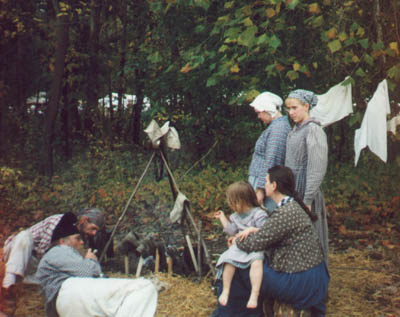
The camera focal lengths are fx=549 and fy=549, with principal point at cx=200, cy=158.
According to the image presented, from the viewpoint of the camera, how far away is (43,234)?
14.8ft

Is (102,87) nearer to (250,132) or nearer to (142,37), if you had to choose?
(142,37)

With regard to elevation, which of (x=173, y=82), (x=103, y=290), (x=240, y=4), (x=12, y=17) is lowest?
(x=103, y=290)

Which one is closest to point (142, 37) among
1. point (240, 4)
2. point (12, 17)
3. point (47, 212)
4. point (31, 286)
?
point (12, 17)

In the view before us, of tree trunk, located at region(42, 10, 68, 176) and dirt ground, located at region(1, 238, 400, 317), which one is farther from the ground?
tree trunk, located at region(42, 10, 68, 176)

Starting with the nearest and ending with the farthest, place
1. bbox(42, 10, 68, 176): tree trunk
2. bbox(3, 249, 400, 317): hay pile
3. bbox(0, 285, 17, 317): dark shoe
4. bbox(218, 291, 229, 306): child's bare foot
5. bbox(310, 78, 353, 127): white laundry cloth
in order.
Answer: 1. bbox(218, 291, 229, 306): child's bare foot
2. bbox(0, 285, 17, 317): dark shoe
3. bbox(3, 249, 400, 317): hay pile
4. bbox(310, 78, 353, 127): white laundry cloth
5. bbox(42, 10, 68, 176): tree trunk

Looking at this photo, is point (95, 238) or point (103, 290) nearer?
point (103, 290)

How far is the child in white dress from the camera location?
162 inches

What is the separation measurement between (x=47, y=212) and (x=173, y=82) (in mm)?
3451

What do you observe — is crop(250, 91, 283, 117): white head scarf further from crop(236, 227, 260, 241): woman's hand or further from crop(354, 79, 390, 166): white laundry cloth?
crop(354, 79, 390, 166): white laundry cloth

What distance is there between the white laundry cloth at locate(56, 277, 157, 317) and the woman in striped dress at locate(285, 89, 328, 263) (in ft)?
5.58

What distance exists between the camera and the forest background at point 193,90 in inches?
292

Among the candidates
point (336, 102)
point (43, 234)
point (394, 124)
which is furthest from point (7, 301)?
point (394, 124)

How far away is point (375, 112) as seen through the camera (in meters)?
6.45

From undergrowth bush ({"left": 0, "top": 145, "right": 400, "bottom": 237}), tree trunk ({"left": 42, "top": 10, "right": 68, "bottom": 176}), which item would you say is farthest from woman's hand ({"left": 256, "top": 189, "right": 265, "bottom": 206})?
tree trunk ({"left": 42, "top": 10, "right": 68, "bottom": 176})
